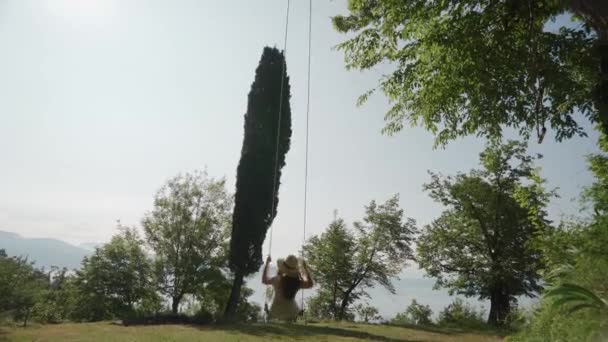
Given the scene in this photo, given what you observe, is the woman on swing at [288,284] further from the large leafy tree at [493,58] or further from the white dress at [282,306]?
the large leafy tree at [493,58]

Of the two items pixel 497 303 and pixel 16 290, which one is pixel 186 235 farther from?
pixel 497 303

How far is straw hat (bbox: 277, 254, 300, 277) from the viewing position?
7523 mm

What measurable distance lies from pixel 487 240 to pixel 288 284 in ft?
59.8

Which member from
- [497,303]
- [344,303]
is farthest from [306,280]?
[344,303]

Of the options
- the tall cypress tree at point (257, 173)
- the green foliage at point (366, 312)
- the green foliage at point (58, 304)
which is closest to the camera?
the green foliage at point (58, 304)

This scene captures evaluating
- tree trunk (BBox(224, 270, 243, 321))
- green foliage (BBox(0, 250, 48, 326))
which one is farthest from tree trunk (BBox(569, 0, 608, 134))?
green foliage (BBox(0, 250, 48, 326))

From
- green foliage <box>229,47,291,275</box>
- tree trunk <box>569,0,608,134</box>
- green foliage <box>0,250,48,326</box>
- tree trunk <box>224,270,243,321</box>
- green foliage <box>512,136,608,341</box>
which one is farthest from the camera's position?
green foliage <box>229,47,291,275</box>

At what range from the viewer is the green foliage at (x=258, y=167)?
2355 cm

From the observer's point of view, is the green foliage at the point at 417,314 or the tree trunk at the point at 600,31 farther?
the green foliage at the point at 417,314

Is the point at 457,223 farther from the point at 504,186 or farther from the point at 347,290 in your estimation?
the point at 347,290

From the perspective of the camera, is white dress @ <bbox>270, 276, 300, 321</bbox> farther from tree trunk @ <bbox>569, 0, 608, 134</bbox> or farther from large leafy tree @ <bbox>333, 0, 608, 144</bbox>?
tree trunk @ <bbox>569, 0, 608, 134</bbox>

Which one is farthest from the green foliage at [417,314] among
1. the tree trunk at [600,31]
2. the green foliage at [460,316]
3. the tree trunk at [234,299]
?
the tree trunk at [600,31]

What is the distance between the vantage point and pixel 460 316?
22266 mm

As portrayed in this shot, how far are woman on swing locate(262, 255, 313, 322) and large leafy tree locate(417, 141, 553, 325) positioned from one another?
16.1 meters
